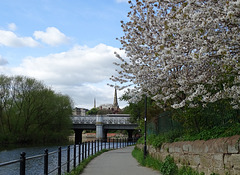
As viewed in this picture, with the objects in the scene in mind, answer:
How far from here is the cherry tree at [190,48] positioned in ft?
20.0

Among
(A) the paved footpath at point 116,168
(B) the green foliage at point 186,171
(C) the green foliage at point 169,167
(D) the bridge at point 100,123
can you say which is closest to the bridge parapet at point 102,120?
(D) the bridge at point 100,123

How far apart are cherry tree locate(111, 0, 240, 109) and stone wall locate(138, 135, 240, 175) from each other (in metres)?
1.04

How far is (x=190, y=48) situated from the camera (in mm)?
8195

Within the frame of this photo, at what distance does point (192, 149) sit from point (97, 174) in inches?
165

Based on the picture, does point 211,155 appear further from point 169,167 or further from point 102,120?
point 102,120

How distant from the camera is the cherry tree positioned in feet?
20.0

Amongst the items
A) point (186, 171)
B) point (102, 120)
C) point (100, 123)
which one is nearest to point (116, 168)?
point (186, 171)

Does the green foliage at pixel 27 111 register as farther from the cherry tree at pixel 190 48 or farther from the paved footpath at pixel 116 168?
the cherry tree at pixel 190 48

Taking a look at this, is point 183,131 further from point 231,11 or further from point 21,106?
point 21,106

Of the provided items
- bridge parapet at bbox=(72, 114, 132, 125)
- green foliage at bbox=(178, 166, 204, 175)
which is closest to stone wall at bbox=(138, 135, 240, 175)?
green foliage at bbox=(178, 166, 204, 175)

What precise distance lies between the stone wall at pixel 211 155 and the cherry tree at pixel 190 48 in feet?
3.40

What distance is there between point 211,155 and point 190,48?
8.72 feet

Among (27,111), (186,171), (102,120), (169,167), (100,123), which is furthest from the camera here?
(102,120)

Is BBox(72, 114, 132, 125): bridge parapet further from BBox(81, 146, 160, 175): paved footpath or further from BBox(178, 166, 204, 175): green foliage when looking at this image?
BBox(178, 166, 204, 175): green foliage
